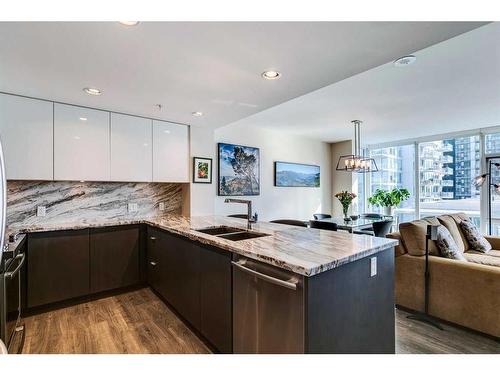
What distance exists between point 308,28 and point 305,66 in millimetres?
480

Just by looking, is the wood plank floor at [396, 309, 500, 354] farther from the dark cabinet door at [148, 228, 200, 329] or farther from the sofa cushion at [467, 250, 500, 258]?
the dark cabinet door at [148, 228, 200, 329]

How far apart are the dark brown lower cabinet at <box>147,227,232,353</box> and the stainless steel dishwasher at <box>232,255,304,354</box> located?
11 centimetres

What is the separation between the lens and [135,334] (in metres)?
2.22

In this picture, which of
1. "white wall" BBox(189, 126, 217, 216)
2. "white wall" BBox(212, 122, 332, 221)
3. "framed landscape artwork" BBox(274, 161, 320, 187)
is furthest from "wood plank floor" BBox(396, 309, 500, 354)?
"framed landscape artwork" BBox(274, 161, 320, 187)

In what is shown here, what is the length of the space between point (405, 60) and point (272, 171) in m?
3.20

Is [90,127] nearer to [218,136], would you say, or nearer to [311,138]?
[218,136]

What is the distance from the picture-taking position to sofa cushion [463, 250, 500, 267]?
272cm

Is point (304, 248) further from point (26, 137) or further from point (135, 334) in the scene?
point (26, 137)

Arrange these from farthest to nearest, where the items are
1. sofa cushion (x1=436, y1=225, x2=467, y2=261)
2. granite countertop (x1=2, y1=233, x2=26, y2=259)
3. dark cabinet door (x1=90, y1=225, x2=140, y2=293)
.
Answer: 1. dark cabinet door (x1=90, y1=225, x2=140, y2=293)
2. sofa cushion (x1=436, y1=225, x2=467, y2=261)
3. granite countertop (x1=2, y1=233, x2=26, y2=259)

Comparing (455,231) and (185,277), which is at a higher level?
(455,231)

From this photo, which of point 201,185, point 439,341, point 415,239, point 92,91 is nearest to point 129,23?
point 92,91

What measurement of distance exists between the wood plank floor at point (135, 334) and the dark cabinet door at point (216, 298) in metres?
0.24

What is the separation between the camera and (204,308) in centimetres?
200

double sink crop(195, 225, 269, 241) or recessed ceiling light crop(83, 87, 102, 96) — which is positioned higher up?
recessed ceiling light crop(83, 87, 102, 96)
